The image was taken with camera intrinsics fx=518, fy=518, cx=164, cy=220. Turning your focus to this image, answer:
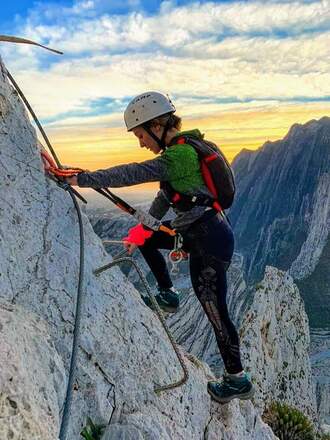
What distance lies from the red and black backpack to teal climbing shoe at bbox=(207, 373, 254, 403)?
3.07 m

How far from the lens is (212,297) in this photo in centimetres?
784

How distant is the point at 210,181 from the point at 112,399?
3.16m

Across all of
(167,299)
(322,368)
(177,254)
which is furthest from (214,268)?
(322,368)

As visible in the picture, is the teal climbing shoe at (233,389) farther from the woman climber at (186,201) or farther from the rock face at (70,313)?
the rock face at (70,313)

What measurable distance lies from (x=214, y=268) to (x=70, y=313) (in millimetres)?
2383

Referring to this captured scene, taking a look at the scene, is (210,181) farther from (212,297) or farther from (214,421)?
(214,421)

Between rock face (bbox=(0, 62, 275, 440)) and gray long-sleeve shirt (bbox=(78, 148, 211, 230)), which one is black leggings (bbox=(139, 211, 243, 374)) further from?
gray long-sleeve shirt (bbox=(78, 148, 211, 230))

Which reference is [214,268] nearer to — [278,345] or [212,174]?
[212,174]

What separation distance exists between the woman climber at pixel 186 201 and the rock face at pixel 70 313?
2.26ft

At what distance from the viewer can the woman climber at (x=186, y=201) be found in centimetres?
678

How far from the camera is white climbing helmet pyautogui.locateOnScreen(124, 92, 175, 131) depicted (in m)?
7.49

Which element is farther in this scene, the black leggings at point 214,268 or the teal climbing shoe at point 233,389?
the teal climbing shoe at point 233,389

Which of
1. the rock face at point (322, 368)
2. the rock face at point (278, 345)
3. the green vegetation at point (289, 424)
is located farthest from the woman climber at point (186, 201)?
the rock face at point (322, 368)

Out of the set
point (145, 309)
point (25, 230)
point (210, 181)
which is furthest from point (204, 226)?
point (25, 230)
